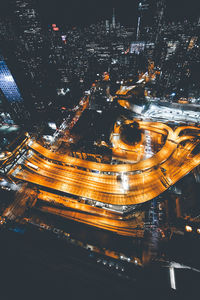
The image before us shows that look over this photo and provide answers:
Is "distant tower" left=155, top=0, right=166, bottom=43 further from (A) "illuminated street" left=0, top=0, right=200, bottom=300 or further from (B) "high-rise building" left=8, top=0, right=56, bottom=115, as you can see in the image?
(B) "high-rise building" left=8, top=0, right=56, bottom=115

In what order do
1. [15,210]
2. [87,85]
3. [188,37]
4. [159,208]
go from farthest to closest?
[188,37]
[87,85]
[159,208]
[15,210]

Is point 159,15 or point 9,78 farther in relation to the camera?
point 159,15

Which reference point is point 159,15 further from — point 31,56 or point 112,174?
point 112,174

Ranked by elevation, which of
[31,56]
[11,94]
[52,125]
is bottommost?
[52,125]

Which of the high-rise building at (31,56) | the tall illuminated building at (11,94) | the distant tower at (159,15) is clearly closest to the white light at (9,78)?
the tall illuminated building at (11,94)

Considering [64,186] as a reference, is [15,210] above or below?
below

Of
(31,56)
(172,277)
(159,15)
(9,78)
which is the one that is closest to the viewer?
(172,277)

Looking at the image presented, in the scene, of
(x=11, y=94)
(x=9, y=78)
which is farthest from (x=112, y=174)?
(x=11, y=94)

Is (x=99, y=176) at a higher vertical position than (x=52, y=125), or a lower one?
lower

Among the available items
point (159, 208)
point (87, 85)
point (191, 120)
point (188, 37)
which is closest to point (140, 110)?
A: point (191, 120)

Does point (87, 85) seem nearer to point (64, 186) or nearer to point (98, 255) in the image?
point (64, 186)

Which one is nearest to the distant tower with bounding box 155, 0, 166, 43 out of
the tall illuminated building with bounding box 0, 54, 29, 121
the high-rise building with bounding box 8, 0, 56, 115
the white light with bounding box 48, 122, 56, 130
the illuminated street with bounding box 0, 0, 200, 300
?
the illuminated street with bounding box 0, 0, 200, 300
